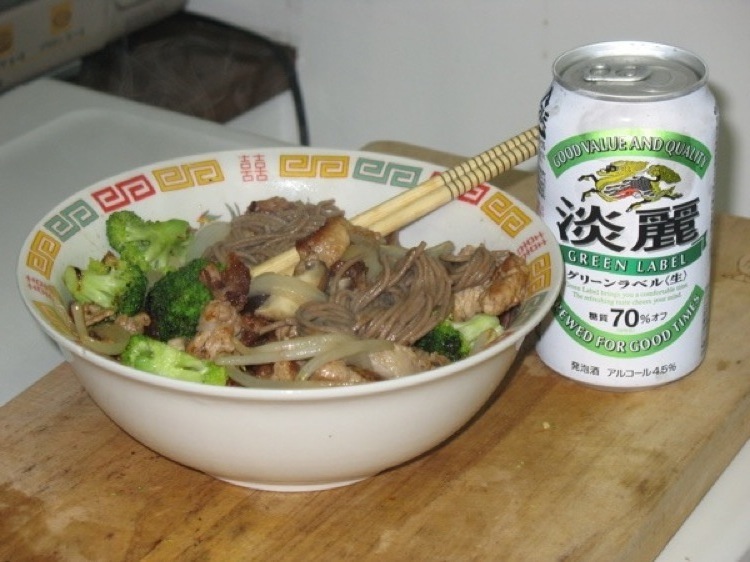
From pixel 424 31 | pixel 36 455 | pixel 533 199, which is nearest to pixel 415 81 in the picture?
pixel 424 31

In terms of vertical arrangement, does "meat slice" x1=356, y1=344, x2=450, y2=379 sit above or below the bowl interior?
below

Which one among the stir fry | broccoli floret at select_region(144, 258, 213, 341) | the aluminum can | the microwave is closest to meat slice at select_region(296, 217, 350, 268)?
the stir fry

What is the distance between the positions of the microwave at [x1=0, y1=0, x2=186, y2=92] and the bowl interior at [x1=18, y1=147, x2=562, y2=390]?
0.64m

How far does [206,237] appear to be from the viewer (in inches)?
56.1

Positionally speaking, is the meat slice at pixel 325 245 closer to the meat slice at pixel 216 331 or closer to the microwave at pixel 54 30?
the meat slice at pixel 216 331

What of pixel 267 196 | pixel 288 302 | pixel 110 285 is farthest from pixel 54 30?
pixel 288 302

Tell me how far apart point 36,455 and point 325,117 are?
1407 mm

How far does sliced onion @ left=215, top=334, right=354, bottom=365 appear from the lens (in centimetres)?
116

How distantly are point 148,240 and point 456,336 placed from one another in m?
0.38

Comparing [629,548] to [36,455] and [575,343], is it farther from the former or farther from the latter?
[36,455]

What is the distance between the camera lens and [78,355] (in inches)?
43.0

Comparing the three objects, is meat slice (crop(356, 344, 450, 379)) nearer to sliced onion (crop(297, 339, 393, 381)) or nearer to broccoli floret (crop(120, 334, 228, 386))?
sliced onion (crop(297, 339, 393, 381))

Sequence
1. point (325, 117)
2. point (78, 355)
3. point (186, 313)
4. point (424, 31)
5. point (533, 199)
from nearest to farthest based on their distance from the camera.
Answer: point (78, 355), point (186, 313), point (533, 199), point (424, 31), point (325, 117)

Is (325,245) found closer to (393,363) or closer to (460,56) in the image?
(393,363)
